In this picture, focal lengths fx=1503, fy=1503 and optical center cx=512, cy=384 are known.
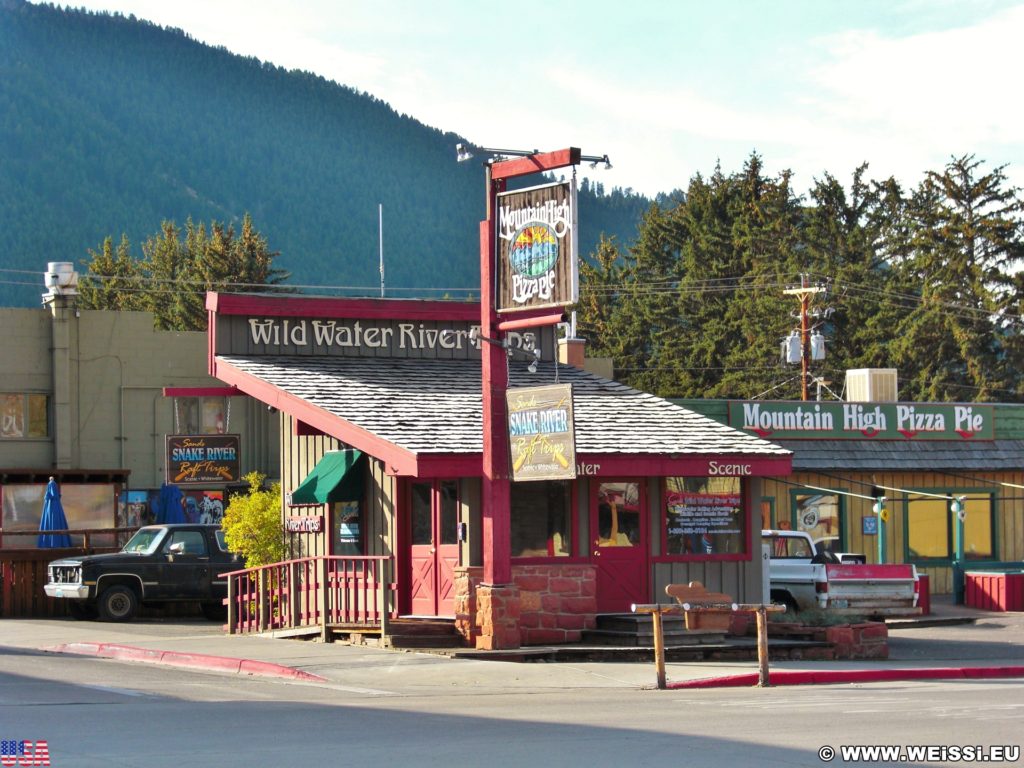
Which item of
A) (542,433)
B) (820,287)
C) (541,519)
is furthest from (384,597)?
(820,287)

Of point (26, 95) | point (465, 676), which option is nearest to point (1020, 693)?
point (465, 676)

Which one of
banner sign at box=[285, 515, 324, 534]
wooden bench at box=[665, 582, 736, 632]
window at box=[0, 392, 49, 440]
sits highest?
window at box=[0, 392, 49, 440]

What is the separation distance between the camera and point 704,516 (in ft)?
71.9

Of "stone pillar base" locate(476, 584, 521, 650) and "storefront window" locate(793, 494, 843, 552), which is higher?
"storefront window" locate(793, 494, 843, 552)

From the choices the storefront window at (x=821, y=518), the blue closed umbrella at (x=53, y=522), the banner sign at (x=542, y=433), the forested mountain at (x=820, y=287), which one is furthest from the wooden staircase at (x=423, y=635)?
the forested mountain at (x=820, y=287)

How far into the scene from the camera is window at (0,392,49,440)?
3612cm

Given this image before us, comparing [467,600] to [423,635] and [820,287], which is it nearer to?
[423,635]

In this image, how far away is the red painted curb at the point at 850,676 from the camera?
17219 millimetres

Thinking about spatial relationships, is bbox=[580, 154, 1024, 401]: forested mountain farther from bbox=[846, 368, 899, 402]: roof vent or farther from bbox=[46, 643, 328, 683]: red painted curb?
bbox=[46, 643, 328, 683]: red painted curb

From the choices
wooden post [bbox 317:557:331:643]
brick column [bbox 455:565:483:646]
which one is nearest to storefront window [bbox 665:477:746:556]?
brick column [bbox 455:565:483:646]

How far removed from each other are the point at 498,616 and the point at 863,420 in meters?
17.3

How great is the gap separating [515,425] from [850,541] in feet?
56.8

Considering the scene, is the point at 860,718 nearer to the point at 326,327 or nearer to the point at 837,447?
the point at 326,327

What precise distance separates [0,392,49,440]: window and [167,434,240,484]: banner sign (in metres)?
3.96
